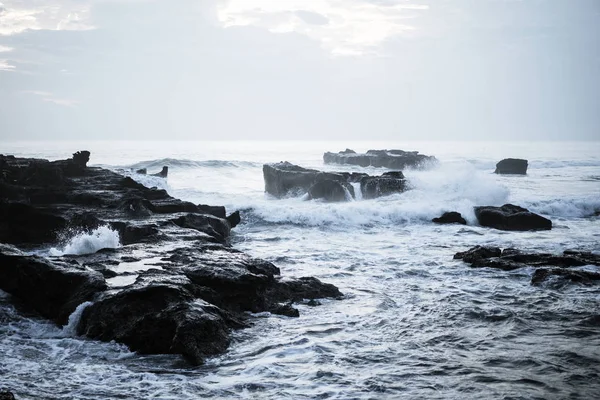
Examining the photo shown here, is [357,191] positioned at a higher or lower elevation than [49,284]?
higher

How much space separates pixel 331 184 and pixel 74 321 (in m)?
21.6

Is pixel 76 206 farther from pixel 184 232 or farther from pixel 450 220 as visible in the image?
pixel 450 220

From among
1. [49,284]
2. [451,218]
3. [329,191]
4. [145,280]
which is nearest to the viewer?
[145,280]

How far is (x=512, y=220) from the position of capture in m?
19.9

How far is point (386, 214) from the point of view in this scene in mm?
23141

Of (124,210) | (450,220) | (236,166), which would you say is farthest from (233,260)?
(236,166)

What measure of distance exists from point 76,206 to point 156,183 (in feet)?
43.4

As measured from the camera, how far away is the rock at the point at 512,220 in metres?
19.8

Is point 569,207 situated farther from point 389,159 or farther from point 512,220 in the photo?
point 389,159

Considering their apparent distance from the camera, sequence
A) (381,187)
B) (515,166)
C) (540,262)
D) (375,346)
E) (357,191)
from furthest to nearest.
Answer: (515,166) < (357,191) < (381,187) < (540,262) < (375,346)

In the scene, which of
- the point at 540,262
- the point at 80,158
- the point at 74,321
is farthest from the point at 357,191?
the point at 74,321

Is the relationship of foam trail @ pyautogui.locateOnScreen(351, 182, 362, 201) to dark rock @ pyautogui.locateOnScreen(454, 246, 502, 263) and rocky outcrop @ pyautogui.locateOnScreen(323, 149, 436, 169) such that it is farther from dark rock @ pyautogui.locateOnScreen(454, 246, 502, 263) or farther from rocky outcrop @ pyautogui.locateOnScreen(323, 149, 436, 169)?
rocky outcrop @ pyautogui.locateOnScreen(323, 149, 436, 169)

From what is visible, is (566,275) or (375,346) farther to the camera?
(566,275)

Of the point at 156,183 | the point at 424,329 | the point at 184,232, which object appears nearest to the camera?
the point at 424,329
